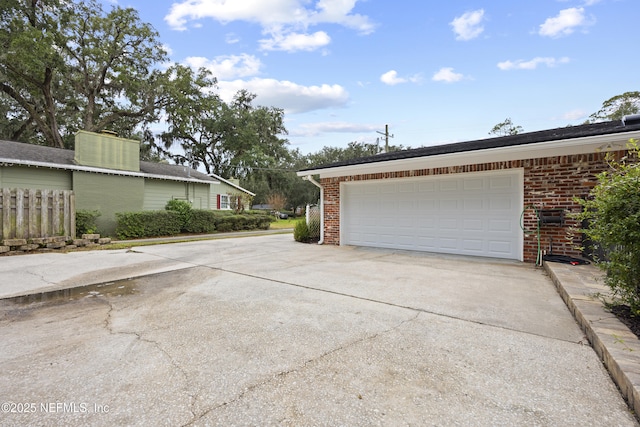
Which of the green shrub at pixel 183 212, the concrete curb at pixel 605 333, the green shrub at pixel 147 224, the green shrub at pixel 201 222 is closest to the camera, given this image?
the concrete curb at pixel 605 333

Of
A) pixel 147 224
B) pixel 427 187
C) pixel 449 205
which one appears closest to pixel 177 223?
pixel 147 224

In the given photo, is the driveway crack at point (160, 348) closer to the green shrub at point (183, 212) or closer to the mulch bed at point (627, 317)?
the mulch bed at point (627, 317)

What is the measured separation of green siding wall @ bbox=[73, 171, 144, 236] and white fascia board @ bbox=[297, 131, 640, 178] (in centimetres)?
1091

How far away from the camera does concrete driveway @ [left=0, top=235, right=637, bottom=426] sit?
5.94 ft

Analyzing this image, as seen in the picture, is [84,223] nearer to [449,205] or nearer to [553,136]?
[449,205]

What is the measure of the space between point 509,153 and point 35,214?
12.8 meters

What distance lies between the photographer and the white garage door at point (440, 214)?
23.3ft

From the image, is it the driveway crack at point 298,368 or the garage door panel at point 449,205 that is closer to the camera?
the driveway crack at point 298,368

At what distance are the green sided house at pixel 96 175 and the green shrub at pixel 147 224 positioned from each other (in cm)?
127

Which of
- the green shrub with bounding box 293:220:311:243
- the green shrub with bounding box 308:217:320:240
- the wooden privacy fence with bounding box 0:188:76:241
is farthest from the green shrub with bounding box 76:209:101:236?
the green shrub with bounding box 308:217:320:240

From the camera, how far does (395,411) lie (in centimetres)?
181

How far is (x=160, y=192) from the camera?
665 inches

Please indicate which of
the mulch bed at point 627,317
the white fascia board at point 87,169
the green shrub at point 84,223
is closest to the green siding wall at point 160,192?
the white fascia board at point 87,169

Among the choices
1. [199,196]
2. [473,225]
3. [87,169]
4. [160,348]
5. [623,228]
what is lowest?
[160,348]
